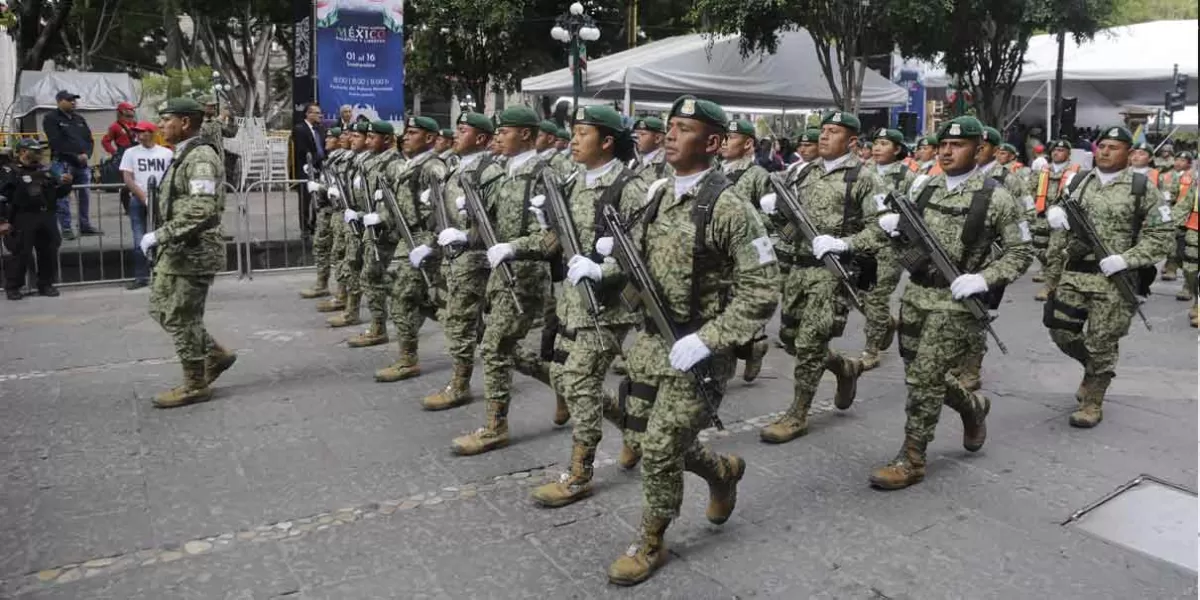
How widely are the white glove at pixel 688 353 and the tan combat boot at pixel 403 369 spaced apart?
3.91 meters

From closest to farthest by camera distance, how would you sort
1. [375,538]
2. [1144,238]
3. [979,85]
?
[375,538] → [1144,238] → [979,85]

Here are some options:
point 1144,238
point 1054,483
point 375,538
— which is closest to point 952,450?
point 1054,483

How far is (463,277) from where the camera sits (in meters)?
6.16

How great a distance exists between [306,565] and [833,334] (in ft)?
11.0

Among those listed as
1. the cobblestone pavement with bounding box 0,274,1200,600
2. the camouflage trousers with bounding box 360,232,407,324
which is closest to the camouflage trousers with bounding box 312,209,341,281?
the camouflage trousers with bounding box 360,232,407,324

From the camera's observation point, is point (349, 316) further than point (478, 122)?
Yes

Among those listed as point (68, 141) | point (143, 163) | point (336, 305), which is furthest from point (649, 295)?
point (68, 141)

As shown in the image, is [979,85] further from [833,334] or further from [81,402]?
[81,402]

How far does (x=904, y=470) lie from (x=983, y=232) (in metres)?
1.29

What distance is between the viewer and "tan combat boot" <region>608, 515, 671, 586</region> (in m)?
3.92

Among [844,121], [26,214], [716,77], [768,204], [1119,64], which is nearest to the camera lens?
[844,121]

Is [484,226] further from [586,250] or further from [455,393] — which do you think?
[455,393]

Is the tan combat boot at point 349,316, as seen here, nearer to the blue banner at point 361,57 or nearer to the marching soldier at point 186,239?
the marching soldier at point 186,239

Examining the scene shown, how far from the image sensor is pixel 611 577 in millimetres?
3934
